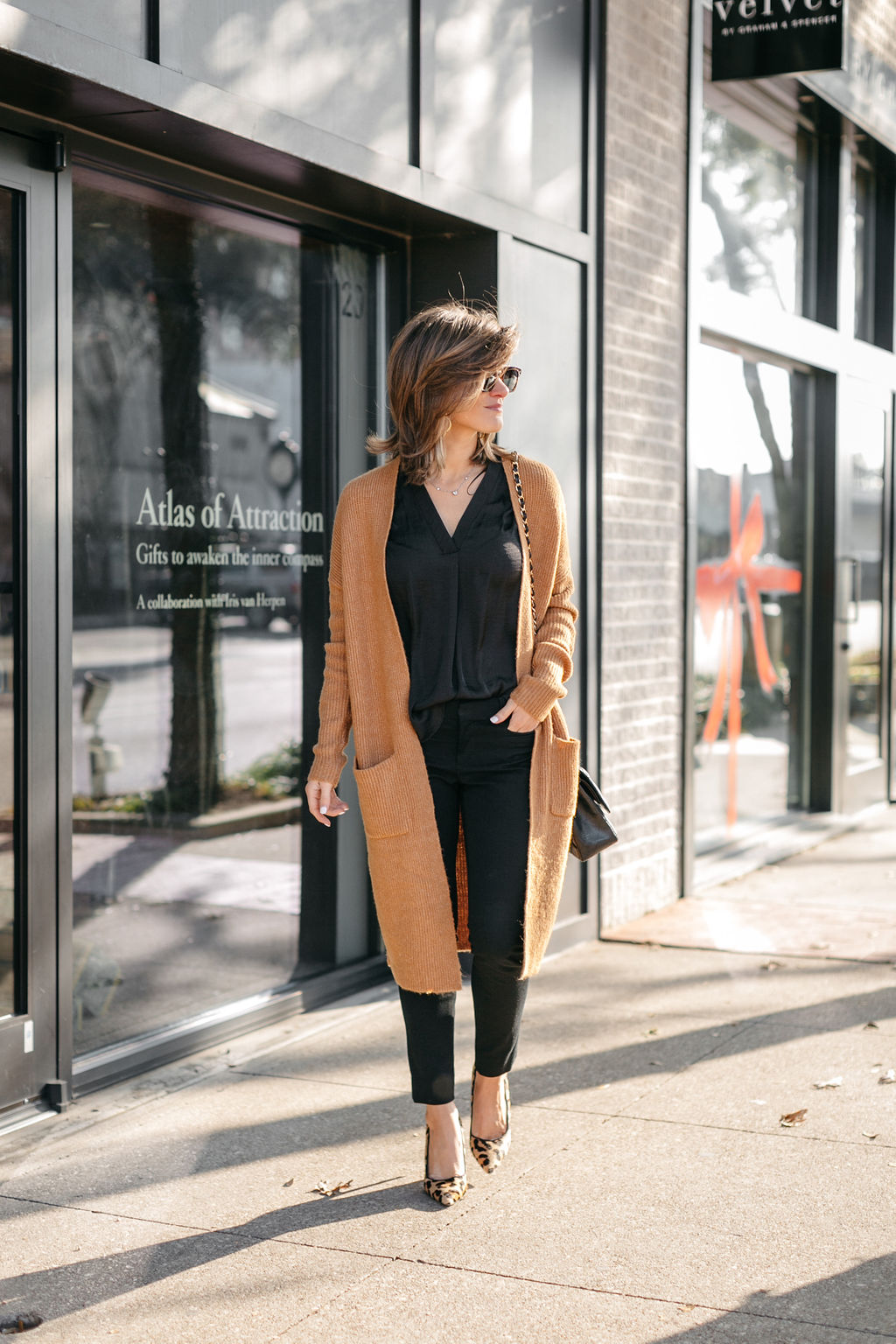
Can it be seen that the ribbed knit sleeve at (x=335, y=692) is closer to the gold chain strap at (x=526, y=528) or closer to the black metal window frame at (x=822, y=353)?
the gold chain strap at (x=526, y=528)

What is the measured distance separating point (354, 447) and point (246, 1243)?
3012 millimetres

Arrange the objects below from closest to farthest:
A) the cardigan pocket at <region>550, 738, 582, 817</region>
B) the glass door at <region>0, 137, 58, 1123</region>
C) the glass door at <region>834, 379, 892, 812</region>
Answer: the cardigan pocket at <region>550, 738, 582, 817</region> < the glass door at <region>0, 137, 58, 1123</region> < the glass door at <region>834, 379, 892, 812</region>

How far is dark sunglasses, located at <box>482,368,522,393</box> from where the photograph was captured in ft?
12.0

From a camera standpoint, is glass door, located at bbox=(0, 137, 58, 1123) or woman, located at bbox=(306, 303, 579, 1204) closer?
woman, located at bbox=(306, 303, 579, 1204)

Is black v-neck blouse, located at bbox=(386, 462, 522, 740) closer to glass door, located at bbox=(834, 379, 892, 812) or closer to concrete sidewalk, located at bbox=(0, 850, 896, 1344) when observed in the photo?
concrete sidewalk, located at bbox=(0, 850, 896, 1344)

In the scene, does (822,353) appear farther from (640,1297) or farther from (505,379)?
(640,1297)

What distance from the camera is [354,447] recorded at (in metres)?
5.62

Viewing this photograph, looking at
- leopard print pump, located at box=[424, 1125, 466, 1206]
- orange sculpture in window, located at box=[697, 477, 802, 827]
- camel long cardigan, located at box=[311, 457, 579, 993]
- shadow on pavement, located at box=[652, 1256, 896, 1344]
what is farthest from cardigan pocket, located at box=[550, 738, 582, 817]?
orange sculpture in window, located at box=[697, 477, 802, 827]

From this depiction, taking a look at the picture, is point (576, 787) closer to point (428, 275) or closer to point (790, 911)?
point (428, 275)

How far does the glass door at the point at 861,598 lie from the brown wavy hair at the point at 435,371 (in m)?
6.01

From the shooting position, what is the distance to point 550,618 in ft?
12.4

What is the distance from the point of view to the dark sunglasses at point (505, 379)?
3.64 m

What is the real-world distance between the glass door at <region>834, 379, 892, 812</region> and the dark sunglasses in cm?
590

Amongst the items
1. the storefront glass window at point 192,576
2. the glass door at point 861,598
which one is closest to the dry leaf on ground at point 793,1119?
the storefront glass window at point 192,576
